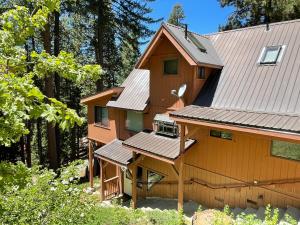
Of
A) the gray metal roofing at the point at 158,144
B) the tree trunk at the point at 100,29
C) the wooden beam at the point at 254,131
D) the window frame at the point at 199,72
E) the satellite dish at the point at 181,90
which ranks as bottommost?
the gray metal roofing at the point at 158,144

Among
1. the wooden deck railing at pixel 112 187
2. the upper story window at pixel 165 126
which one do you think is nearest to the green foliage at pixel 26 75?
the upper story window at pixel 165 126

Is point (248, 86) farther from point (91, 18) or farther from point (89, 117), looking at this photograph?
point (91, 18)

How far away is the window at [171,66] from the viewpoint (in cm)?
1215

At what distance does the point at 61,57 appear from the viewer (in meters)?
4.26

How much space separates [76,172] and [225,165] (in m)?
6.29

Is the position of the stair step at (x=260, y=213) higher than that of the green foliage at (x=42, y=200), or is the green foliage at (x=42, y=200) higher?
the green foliage at (x=42, y=200)

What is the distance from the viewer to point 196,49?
11867mm

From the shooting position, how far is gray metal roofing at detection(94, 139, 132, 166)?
1311 centimetres

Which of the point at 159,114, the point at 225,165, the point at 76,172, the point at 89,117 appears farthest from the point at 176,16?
the point at 76,172

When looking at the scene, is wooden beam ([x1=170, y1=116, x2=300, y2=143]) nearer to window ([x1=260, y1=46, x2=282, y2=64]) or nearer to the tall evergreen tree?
window ([x1=260, y1=46, x2=282, y2=64])

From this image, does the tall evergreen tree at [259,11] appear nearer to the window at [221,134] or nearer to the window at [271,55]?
the window at [271,55]

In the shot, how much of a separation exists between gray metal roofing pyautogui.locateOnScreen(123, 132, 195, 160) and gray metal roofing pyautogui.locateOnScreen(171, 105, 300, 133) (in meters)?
1.55

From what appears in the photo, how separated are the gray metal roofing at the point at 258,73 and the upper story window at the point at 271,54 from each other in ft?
0.61

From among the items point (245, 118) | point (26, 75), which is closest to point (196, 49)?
point (245, 118)
